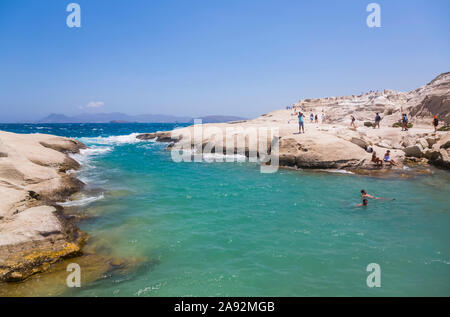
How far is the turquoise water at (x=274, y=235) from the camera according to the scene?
6328mm

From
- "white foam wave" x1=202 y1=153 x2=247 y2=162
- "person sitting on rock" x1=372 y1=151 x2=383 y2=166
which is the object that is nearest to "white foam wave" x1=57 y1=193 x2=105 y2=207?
"white foam wave" x1=202 y1=153 x2=247 y2=162

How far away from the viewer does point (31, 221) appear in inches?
310

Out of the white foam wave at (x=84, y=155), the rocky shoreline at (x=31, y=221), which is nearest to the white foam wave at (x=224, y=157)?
the white foam wave at (x=84, y=155)

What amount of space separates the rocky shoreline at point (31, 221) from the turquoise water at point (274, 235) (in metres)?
1.17

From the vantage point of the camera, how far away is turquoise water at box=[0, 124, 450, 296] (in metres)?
6.33

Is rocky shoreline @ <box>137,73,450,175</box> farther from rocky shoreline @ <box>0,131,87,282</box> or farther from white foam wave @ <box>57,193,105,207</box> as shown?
rocky shoreline @ <box>0,131,87,282</box>

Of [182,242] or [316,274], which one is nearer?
[316,274]

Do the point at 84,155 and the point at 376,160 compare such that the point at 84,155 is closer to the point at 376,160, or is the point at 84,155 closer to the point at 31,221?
the point at 31,221

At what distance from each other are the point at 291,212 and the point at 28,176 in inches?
475

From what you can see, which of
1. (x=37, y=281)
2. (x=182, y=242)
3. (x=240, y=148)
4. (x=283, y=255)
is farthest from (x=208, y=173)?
(x=37, y=281)

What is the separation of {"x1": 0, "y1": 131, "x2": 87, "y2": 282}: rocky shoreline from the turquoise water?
1170mm

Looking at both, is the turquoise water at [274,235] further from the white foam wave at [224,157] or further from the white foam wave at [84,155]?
the white foam wave at [84,155]
